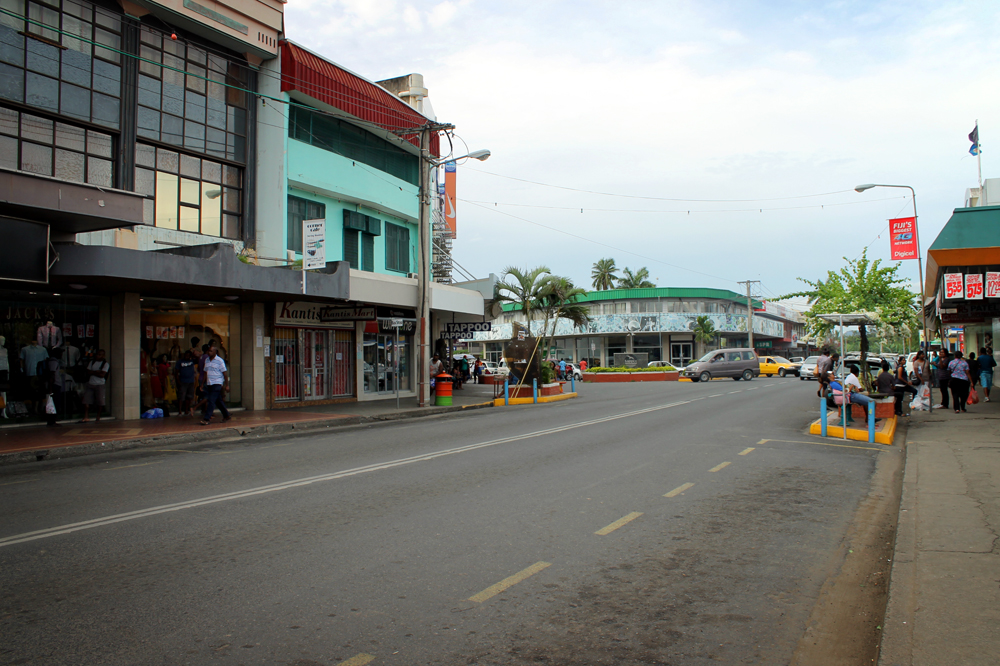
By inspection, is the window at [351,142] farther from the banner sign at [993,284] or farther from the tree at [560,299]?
the banner sign at [993,284]

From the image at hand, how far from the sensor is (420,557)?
534cm

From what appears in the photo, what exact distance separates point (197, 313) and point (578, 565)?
16503mm

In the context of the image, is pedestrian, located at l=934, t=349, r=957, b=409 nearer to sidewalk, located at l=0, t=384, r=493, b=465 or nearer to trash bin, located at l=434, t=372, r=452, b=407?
trash bin, located at l=434, t=372, r=452, b=407

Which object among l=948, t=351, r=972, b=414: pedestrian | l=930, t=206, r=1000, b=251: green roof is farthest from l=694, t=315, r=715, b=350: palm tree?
l=930, t=206, r=1000, b=251: green roof

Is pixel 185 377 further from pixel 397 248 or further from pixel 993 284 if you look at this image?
pixel 993 284

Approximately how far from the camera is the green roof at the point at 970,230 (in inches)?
529

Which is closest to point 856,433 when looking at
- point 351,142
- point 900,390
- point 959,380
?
point 900,390

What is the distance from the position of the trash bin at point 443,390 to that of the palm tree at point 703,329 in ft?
139

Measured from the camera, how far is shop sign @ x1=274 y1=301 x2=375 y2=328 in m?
20.6

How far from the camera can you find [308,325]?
2155 centimetres

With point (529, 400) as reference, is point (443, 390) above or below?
above

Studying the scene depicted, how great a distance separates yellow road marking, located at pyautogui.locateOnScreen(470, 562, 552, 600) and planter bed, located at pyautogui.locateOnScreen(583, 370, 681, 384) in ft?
127

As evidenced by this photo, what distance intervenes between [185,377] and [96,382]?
1.89 metres

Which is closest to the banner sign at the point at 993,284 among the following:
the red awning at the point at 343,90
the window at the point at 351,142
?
the red awning at the point at 343,90
